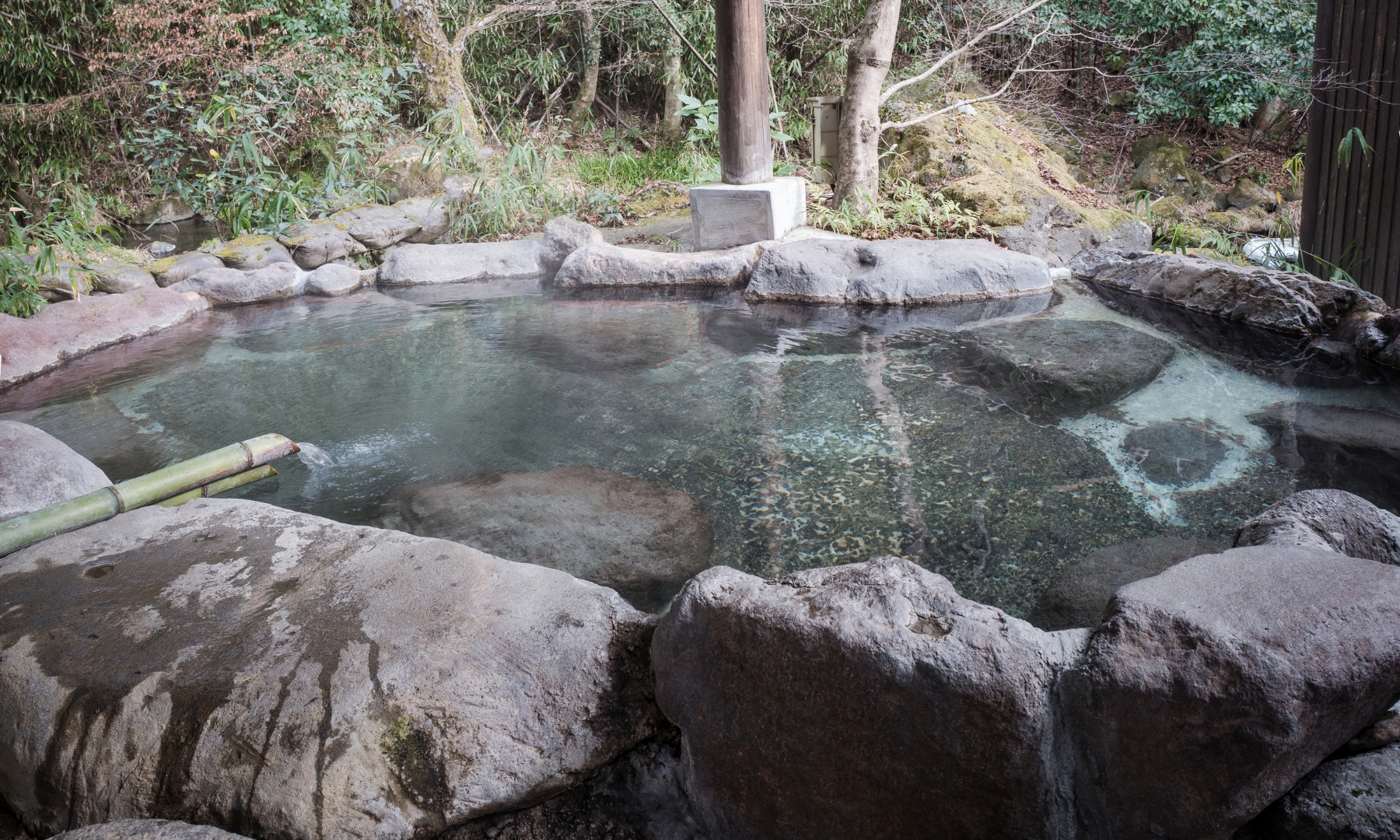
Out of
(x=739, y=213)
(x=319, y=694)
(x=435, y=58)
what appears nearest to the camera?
(x=319, y=694)

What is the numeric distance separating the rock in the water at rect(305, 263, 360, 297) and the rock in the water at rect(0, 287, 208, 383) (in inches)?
36.3

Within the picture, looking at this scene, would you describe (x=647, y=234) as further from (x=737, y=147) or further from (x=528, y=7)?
(x=528, y=7)

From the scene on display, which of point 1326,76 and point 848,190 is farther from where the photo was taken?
point 848,190

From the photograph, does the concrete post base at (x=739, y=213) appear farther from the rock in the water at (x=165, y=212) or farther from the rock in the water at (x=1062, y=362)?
the rock in the water at (x=165, y=212)

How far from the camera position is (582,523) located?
3166mm

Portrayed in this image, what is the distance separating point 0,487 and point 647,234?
650 cm

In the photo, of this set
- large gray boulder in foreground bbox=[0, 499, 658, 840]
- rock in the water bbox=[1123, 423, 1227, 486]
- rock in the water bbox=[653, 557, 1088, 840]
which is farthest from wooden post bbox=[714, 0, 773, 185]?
rock in the water bbox=[653, 557, 1088, 840]

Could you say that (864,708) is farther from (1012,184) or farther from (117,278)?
(117,278)

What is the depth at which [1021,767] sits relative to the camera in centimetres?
151

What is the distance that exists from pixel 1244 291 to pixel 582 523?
4.59 meters

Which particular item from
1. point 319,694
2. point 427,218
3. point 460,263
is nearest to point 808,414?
point 319,694

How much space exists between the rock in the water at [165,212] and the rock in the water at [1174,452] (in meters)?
11.9

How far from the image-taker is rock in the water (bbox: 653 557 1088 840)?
1.53m

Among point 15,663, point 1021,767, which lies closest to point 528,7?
point 15,663
